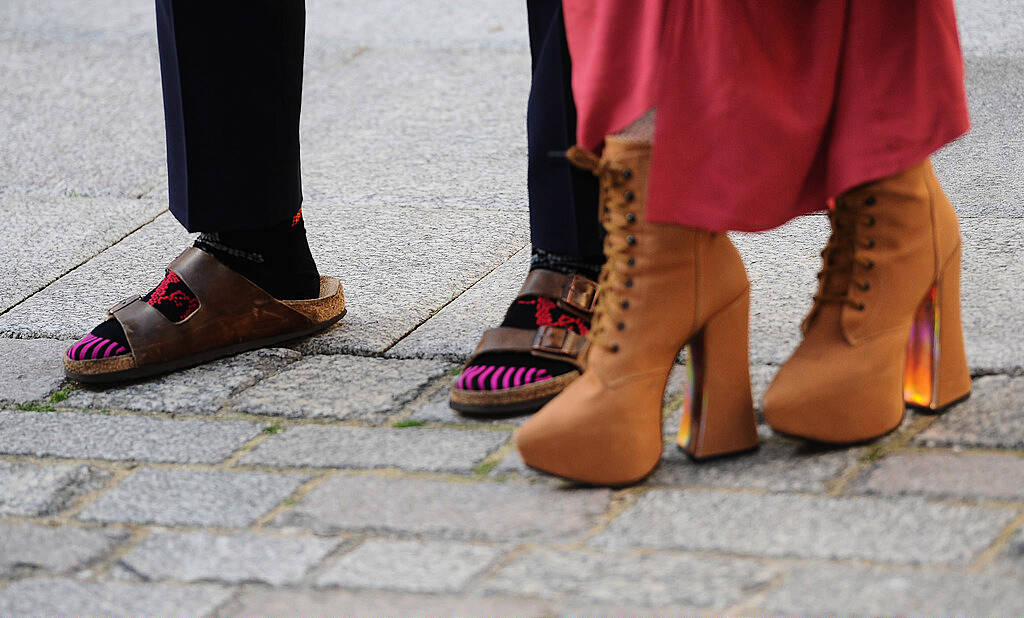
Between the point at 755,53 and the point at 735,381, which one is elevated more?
the point at 755,53

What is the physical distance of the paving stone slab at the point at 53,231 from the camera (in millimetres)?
2342

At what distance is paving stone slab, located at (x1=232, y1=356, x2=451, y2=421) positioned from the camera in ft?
5.74

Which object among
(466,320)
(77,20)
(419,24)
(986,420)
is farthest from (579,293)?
(77,20)

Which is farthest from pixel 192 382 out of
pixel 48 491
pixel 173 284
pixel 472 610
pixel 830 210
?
pixel 830 210

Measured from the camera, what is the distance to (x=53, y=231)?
258 centimetres

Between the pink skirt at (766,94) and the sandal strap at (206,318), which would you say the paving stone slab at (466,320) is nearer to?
the sandal strap at (206,318)

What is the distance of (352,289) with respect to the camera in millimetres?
2215

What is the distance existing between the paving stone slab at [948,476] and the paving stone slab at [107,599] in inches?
26.7

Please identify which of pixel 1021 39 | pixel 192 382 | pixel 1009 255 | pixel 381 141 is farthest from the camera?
pixel 1021 39

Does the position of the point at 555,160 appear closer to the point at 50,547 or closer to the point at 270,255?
the point at 270,255

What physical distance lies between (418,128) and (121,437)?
1.61 metres

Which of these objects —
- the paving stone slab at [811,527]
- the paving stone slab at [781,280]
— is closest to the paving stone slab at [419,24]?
the paving stone slab at [781,280]

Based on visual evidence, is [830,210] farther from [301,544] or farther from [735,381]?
[301,544]

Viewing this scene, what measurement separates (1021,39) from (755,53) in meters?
2.47
